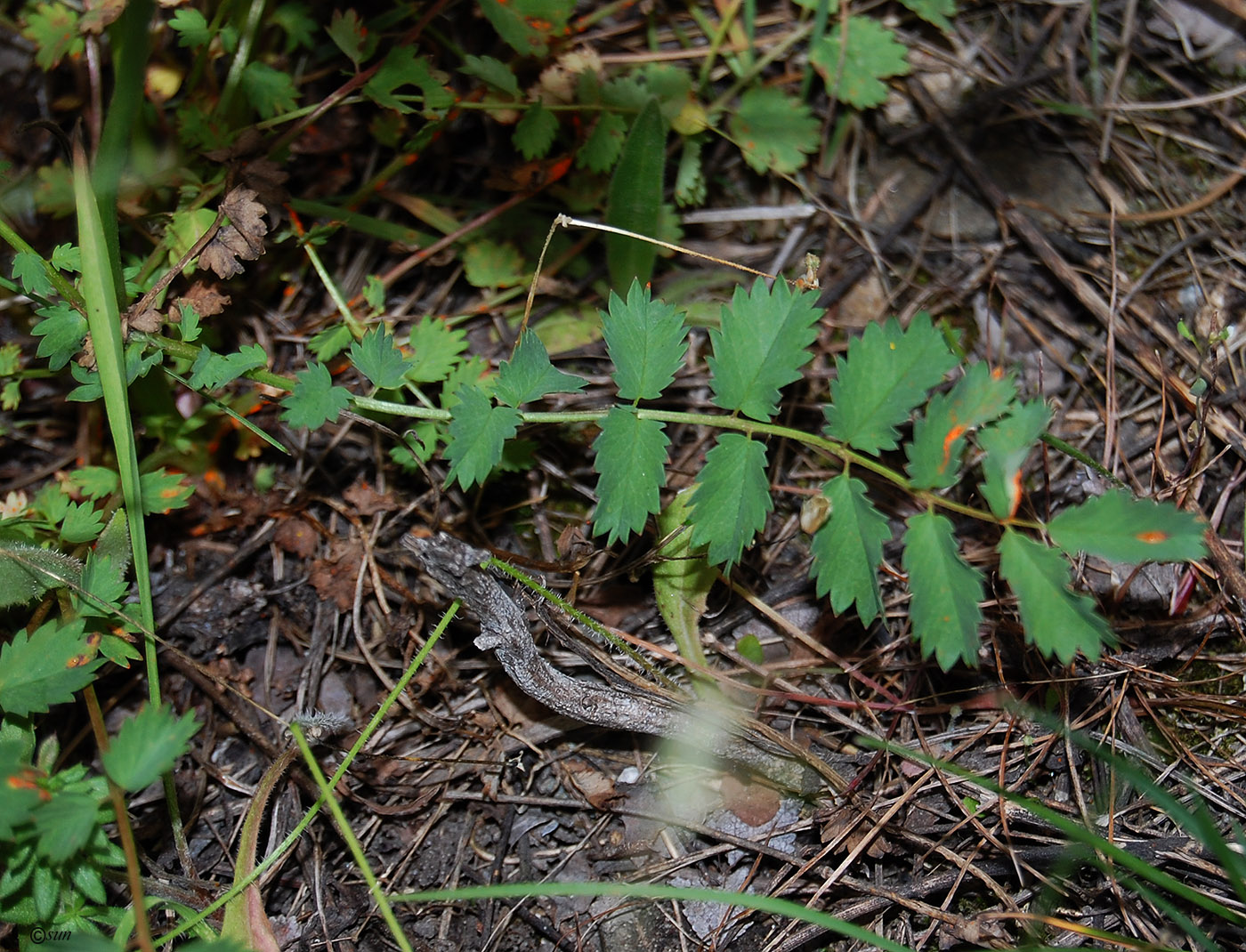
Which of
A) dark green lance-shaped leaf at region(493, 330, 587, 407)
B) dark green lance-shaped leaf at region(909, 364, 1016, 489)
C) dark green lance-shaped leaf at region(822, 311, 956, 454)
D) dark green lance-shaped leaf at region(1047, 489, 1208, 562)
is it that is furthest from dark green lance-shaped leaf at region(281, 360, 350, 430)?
dark green lance-shaped leaf at region(1047, 489, 1208, 562)

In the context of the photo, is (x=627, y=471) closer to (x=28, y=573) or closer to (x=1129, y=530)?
(x=1129, y=530)

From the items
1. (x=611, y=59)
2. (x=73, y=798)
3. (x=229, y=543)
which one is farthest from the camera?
(x=611, y=59)

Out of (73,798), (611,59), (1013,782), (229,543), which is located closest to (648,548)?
(1013,782)

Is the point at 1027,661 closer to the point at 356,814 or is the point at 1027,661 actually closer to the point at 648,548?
the point at 648,548

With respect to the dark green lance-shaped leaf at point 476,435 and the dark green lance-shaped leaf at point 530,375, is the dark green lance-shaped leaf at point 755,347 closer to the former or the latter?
the dark green lance-shaped leaf at point 530,375

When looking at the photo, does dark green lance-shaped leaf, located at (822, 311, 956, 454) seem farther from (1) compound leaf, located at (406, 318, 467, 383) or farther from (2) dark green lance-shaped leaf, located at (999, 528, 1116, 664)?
(1) compound leaf, located at (406, 318, 467, 383)

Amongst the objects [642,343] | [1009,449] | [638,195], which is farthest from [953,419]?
[638,195]

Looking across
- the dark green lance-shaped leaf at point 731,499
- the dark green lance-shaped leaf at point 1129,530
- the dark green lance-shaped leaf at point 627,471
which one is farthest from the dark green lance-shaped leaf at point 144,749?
the dark green lance-shaped leaf at point 1129,530
